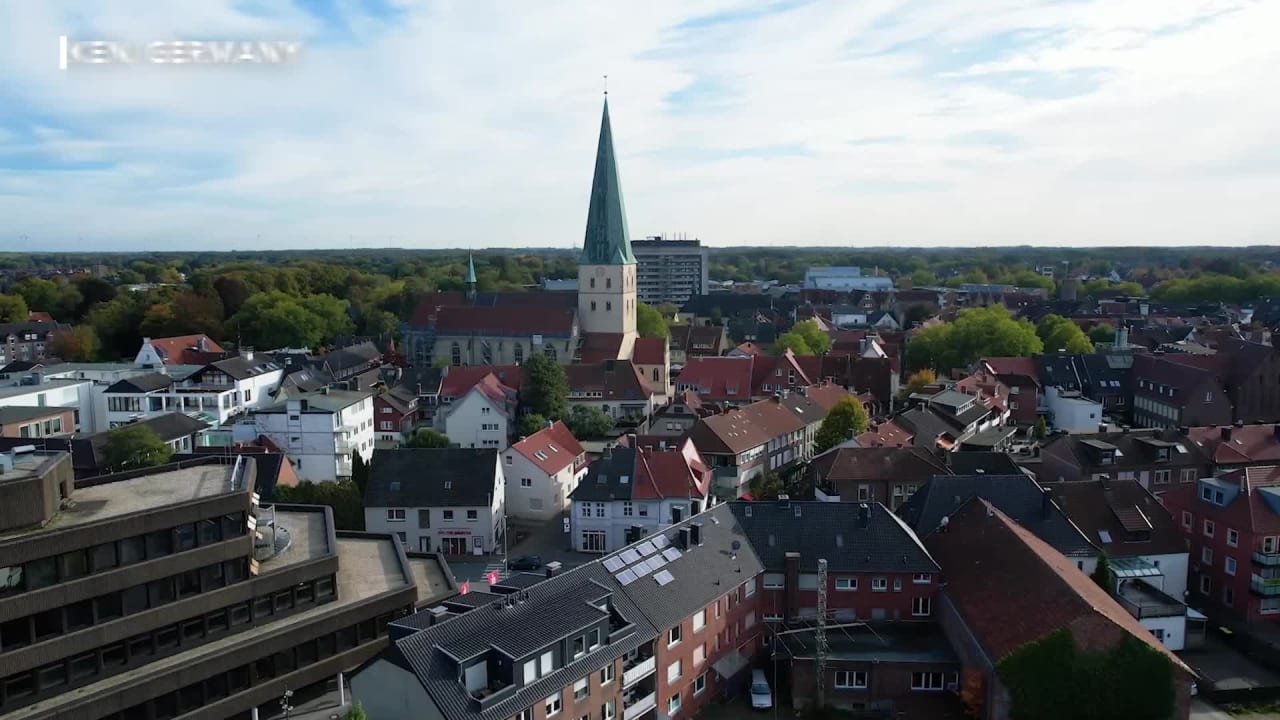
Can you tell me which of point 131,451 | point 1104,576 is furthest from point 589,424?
point 1104,576

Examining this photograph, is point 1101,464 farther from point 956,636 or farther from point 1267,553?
point 956,636

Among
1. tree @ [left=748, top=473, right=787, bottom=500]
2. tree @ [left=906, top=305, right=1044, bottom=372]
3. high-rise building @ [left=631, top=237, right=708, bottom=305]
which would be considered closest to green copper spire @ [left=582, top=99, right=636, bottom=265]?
tree @ [left=906, top=305, right=1044, bottom=372]

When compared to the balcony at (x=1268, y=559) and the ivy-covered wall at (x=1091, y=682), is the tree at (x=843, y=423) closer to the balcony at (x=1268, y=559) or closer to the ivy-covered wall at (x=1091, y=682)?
the balcony at (x=1268, y=559)

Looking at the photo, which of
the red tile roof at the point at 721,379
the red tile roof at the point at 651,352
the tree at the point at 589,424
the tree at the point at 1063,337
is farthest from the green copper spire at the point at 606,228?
the tree at the point at 1063,337

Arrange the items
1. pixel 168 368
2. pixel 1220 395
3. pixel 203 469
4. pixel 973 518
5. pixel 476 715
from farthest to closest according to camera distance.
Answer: pixel 168 368 → pixel 1220 395 → pixel 973 518 → pixel 203 469 → pixel 476 715

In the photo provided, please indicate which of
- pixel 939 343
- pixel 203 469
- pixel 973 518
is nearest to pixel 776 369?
pixel 939 343

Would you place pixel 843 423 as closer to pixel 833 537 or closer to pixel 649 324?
pixel 833 537
